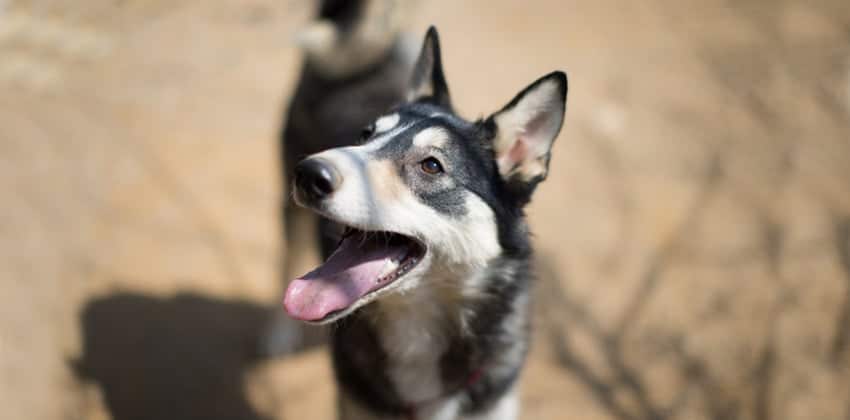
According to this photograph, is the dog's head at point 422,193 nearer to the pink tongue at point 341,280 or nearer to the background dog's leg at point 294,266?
the pink tongue at point 341,280

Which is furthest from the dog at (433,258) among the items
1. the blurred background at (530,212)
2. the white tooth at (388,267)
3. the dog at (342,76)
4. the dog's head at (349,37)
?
the blurred background at (530,212)

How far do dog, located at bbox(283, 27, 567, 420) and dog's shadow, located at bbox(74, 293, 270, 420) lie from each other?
146cm

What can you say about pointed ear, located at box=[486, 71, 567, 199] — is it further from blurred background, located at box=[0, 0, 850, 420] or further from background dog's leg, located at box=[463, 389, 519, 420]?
blurred background, located at box=[0, 0, 850, 420]

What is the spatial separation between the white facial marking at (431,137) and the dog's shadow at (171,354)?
2.34 meters

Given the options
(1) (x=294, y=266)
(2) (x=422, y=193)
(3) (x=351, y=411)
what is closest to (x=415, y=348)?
(3) (x=351, y=411)

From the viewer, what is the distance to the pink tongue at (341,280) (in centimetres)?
249

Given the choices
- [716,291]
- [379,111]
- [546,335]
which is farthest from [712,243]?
[379,111]

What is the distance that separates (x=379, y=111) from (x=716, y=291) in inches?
103

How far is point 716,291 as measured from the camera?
479 centimetres

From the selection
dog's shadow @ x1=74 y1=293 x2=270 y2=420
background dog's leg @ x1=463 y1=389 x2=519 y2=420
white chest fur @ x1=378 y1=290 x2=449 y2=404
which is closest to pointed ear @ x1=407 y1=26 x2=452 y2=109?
white chest fur @ x1=378 y1=290 x2=449 y2=404

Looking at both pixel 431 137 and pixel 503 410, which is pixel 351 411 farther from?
pixel 431 137

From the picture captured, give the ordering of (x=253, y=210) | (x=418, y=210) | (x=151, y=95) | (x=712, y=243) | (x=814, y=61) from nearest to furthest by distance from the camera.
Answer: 1. (x=418, y=210)
2. (x=712, y=243)
3. (x=253, y=210)
4. (x=151, y=95)
5. (x=814, y=61)

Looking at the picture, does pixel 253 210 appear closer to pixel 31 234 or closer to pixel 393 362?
pixel 31 234

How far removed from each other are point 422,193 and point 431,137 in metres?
0.24
